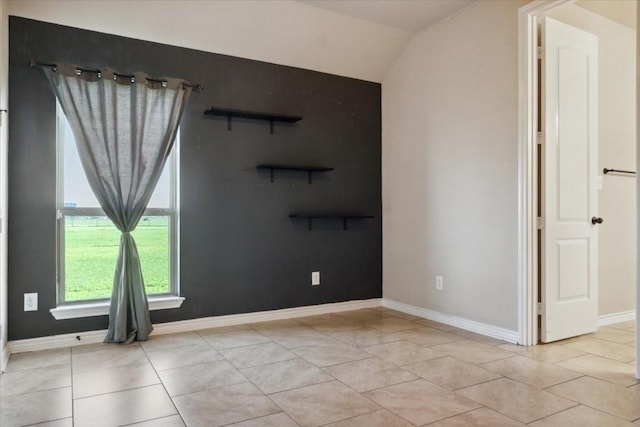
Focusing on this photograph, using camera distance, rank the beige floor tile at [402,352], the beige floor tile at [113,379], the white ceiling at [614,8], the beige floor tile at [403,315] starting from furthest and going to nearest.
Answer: the beige floor tile at [403,315] → the white ceiling at [614,8] → the beige floor tile at [402,352] → the beige floor tile at [113,379]

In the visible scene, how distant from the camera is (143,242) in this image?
3.57m

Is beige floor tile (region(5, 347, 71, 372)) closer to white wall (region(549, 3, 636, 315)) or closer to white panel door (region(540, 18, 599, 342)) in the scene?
white panel door (region(540, 18, 599, 342))

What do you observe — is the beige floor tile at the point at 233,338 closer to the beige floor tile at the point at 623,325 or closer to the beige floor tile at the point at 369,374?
the beige floor tile at the point at 369,374

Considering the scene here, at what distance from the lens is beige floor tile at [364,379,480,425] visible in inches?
82.7

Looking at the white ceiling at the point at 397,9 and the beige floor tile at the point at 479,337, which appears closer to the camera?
the beige floor tile at the point at 479,337

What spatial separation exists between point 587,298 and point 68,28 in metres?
4.37

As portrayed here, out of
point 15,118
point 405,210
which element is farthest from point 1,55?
point 405,210

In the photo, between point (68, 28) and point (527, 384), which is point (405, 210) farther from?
point (68, 28)

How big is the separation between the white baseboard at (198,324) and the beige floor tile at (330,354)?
0.89m

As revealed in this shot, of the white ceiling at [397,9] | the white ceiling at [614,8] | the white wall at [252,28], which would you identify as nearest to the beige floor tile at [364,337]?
the white wall at [252,28]

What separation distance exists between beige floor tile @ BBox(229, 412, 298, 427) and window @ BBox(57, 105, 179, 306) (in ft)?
6.17

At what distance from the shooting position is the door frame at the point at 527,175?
3.18m

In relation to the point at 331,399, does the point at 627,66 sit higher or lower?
higher

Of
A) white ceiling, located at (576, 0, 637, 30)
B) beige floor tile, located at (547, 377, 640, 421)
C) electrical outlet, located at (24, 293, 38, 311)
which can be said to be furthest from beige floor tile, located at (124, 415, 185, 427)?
white ceiling, located at (576, 0, 637, 30)
